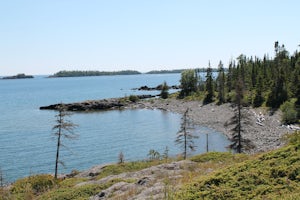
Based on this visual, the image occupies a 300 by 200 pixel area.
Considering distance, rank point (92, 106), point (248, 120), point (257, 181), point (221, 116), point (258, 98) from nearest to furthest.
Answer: point (257, 181) → point (248, 120) → point (221, 116) → point (258, 98) → point (92, 106)

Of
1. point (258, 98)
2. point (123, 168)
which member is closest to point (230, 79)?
point (258, 98)

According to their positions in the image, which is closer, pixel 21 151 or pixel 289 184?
pixel 289 184

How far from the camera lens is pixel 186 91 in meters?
127

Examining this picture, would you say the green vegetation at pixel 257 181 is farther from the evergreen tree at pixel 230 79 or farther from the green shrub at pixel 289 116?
the evergreen tree at pixel 230 79

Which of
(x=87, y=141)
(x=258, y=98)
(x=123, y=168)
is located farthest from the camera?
(x=258, y=98)

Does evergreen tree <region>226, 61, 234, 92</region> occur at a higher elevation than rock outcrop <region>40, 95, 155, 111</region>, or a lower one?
higher

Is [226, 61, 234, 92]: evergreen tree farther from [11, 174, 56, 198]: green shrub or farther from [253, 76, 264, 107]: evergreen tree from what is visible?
[11, 174, 56, 198]: green shrub

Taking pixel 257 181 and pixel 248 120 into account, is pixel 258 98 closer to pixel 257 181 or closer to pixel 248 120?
pixel 248 120

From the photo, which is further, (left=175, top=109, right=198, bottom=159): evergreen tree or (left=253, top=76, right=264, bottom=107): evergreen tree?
(left=253, top=76, right=264, bottom=107): evergreen tree

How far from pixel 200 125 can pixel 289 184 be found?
62.4 metres

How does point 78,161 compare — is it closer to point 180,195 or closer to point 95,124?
point 95,124

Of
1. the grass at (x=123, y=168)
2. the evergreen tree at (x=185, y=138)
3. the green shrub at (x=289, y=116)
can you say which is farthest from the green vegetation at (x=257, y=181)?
the green shrub at (x=289, y=116)

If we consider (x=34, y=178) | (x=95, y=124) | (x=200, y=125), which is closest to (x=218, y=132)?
(x=200, y=125)

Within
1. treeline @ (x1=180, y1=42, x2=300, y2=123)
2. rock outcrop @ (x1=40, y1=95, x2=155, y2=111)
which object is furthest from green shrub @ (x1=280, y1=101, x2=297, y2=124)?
rock outcrop @ (x1=40, y1=95, x2=155, y2=111)
